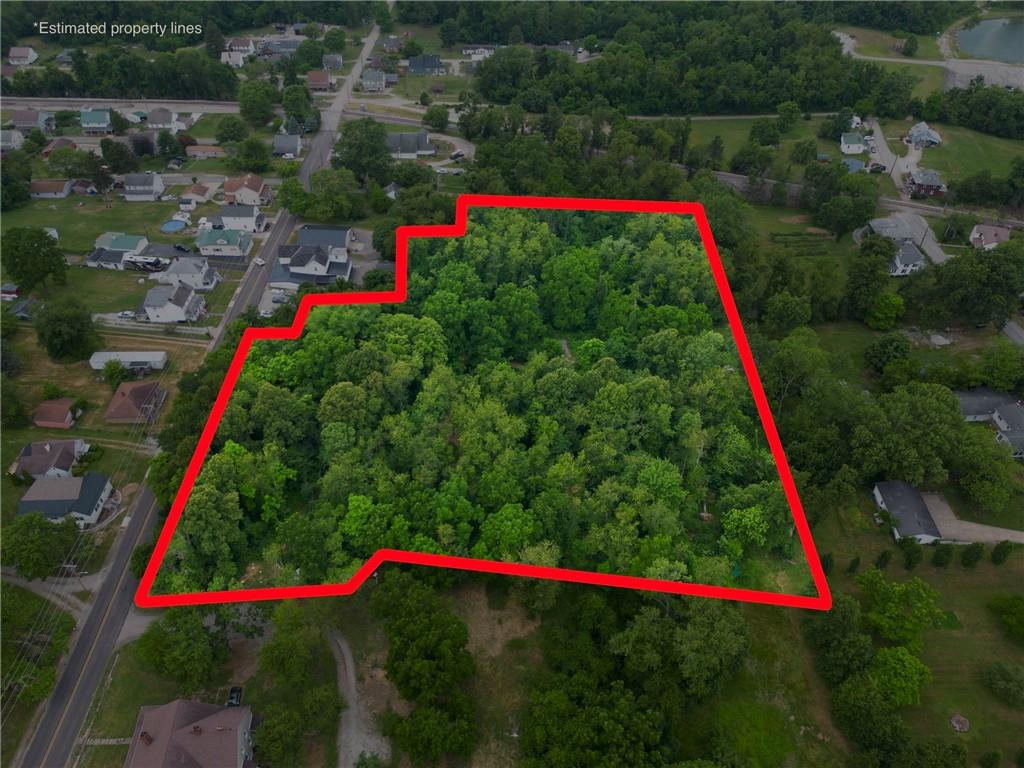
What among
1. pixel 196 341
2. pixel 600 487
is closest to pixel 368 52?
pixel 196 341

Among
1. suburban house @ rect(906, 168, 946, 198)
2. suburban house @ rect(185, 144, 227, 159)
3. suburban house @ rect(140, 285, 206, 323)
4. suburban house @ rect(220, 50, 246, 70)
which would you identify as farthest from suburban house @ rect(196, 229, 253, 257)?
suburban house @ rect(906, 168, 946, 198)

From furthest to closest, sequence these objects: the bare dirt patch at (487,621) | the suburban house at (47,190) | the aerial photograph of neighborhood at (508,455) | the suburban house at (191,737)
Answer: the suburban house at (47,190)
the bare dirt patch at (487,621)
the suburban house at (191,737)
the aerial photograph of neighborhood at (508,455)

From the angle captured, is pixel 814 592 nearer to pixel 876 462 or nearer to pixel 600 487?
pixel 600 487

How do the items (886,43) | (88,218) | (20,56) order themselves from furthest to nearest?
(886,43) < (20,56) < (88,218)

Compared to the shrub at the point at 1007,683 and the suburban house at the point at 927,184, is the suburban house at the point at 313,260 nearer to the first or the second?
the shrub at the point at 1007,683

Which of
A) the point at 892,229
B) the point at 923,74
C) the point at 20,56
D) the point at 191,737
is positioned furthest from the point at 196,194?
the point at 923,74

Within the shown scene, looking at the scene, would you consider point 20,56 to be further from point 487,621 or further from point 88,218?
point 487,621

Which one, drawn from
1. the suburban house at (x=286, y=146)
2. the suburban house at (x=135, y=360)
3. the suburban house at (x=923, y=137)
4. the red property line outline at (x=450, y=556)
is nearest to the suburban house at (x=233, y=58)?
the suburban house at (x=286, y=146)
